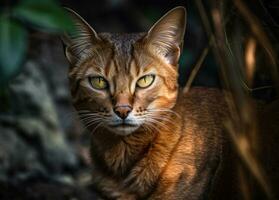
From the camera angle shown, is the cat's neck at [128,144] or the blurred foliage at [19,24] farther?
the cat's neck at [128,144]

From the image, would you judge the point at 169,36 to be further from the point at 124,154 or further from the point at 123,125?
the point at 124,154

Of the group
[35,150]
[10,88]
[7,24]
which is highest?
[7,24]

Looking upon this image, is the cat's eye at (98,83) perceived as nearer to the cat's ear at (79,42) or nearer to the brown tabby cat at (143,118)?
the brown tabby cat at (143,118)

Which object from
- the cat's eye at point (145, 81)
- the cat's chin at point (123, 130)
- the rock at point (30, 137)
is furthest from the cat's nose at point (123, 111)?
the rock at point (30, 137)

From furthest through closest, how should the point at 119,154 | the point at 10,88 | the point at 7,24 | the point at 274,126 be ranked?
the point at 10,88 < the point at 119,154 < the point at 274,126 < the point at 7,24

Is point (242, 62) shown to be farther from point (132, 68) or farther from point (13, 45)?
point (13, 45)

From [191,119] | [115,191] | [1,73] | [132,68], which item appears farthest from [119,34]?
[1,73]
